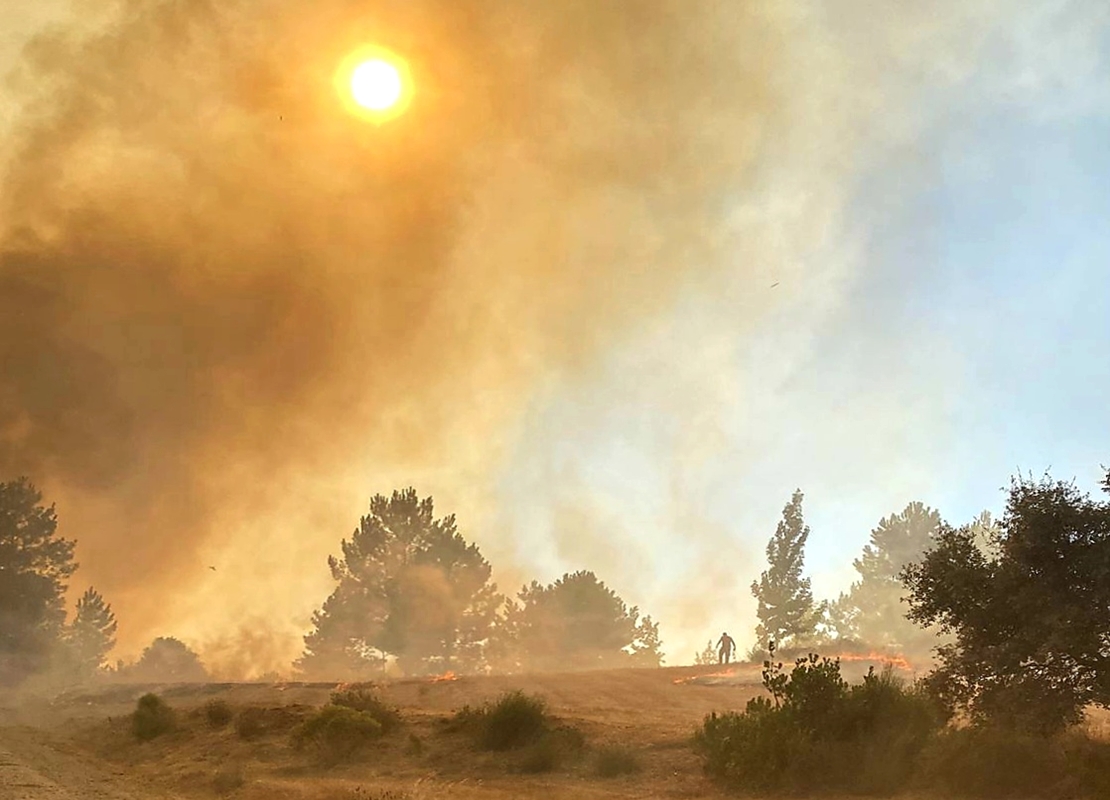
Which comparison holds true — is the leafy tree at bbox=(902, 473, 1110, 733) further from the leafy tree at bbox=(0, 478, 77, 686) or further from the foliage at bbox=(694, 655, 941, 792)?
the leafy tree at bbox=(0, 478, 77, 686)

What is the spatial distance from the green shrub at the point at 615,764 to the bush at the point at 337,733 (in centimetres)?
681

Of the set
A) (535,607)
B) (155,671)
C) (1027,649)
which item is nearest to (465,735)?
(1027,649)

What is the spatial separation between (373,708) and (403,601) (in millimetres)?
39104

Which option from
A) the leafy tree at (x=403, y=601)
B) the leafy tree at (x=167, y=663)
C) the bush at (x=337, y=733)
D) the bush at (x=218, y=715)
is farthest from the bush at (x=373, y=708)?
the leafy tree at (x=167, y=663)

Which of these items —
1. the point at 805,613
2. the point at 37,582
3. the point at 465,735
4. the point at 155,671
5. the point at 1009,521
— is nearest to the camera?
the point at 1009,521

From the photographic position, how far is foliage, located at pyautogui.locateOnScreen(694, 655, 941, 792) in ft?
46.9

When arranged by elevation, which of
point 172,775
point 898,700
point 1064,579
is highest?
point 1064,579

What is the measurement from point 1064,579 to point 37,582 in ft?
198

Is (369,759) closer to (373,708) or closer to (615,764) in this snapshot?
(373,708)

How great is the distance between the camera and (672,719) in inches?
990

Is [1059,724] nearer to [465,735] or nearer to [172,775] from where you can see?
[465,735]

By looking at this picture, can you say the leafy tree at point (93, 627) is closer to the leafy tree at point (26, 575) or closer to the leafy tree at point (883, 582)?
the leafy tree at point (26, 575)

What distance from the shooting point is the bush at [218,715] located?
25922 mm

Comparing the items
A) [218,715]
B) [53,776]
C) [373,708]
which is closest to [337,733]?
[373,708]
